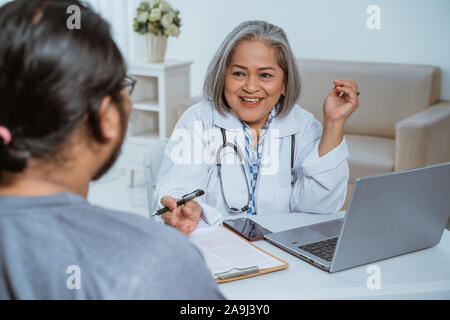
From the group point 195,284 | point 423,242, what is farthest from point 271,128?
point 195,284

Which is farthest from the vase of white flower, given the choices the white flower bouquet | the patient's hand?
the patient's hand

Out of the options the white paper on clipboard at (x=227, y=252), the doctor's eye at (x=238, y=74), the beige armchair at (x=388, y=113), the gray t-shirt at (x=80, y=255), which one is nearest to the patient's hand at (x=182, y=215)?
the white paper on clipboard at (x=227, y=252)

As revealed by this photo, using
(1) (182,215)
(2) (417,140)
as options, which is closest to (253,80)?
(1) (182,215)

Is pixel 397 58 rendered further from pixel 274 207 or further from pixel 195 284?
pixel 195 284

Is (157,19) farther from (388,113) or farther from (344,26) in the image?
(388,113)

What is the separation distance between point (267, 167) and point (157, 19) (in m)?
2.17

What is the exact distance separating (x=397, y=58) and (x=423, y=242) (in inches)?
101

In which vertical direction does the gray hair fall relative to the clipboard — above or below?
above

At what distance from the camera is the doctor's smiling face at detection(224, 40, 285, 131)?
1.58m

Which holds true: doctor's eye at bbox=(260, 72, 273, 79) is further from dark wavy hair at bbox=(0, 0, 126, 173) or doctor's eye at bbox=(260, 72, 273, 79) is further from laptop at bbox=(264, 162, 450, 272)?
dark wavy hair at bbox=(0, 0, 126, 173)

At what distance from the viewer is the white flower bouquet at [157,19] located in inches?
134

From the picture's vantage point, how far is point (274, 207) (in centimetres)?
157

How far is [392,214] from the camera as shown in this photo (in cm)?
102

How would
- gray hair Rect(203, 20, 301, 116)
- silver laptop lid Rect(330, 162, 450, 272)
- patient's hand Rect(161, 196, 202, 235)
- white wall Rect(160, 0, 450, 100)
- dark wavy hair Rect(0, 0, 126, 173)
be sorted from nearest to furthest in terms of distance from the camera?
dark wavy hair Rect(0, 0, 126, 173)
silver laptop lid Rect(330, 162, 450, 272)
patient's hand Rect(161, 196, 202, 235)
gray hair Rect(203, 20, 301, 116)
white wall Rect(160, 0, 450, 100)
